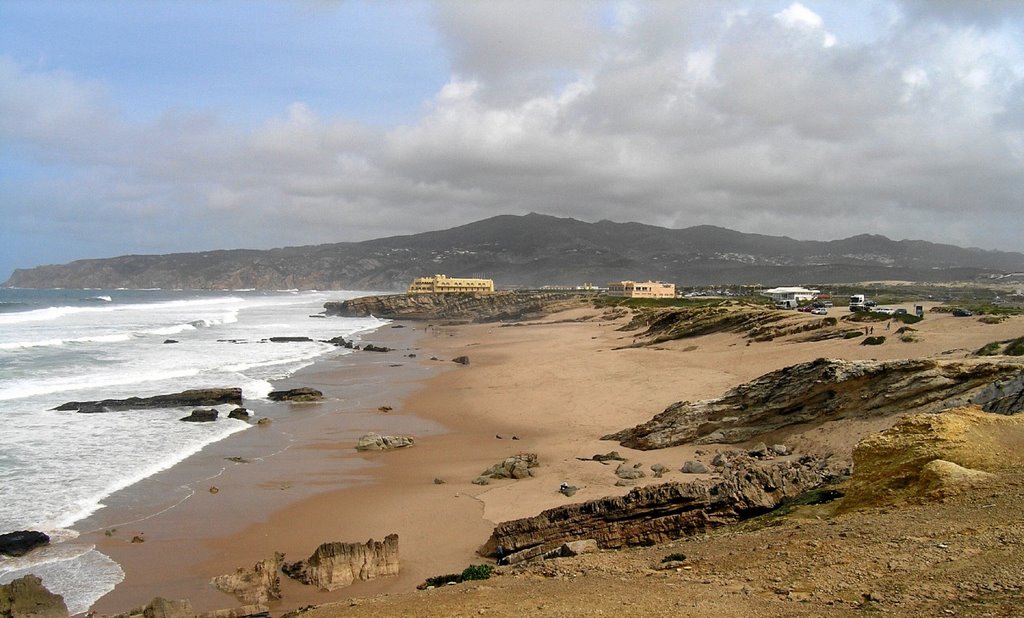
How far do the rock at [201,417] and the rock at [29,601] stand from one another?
Answer: 14034 mm

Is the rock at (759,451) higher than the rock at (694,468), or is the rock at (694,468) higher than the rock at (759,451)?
the rock at (759,451)

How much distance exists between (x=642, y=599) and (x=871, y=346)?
2489 cm

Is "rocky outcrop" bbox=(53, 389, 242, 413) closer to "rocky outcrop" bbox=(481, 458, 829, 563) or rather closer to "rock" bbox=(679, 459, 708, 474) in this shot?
"rock" bbox=(679, 459, 708, 474)

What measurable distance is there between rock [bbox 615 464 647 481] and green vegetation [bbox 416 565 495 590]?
5781 millimetres

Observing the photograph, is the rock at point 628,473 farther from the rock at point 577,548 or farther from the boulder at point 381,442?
the boulder at point 381,442

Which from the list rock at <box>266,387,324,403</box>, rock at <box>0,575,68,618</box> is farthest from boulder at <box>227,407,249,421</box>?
rock at <box>0,575,68,618</box>

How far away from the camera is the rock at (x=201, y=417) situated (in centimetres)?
2353

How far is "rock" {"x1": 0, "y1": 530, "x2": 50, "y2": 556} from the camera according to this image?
1198cm

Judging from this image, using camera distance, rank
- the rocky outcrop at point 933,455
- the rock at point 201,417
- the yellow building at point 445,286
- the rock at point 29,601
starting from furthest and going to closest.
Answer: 1. the yellow building at point 445,286
2. the rock at point 201,417
3. the rock at point 29,601
4. the rocky outcrop at point 933,455

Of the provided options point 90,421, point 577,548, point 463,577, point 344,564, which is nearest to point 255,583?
point 344,564

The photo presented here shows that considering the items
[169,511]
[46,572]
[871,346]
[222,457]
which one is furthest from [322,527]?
[871,346]

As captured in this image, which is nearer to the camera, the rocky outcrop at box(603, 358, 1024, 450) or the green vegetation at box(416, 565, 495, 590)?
the green vegetation at box(416, 565, 495, 590)

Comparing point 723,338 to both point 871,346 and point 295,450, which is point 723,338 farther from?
point 295,450

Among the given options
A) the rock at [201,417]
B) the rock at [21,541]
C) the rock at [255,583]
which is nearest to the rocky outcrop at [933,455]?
the rock at [255,583]
